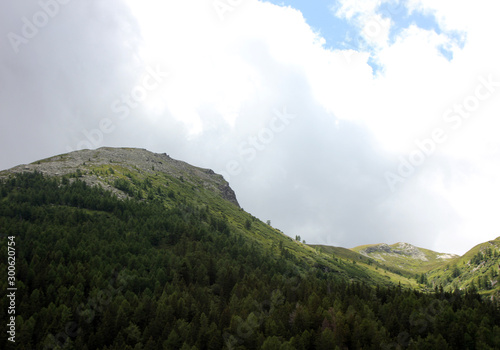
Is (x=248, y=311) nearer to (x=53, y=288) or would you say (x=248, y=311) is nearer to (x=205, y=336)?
(x=205, y=336)

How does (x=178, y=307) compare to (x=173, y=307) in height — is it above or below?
above

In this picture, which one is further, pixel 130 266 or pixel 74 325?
pixel 130 266

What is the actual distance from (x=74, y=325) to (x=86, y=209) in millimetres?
120826

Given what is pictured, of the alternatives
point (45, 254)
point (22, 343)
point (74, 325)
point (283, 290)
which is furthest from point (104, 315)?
point (283, 290)

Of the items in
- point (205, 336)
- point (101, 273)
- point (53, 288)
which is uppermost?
point (101, 273)

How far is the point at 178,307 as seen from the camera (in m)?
103

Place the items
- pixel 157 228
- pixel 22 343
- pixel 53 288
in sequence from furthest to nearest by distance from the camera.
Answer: pixel 157 228
pixel 53 288
pixel 22 343

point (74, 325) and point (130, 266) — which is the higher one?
point (130, 266)

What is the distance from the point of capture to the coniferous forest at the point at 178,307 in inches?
3408

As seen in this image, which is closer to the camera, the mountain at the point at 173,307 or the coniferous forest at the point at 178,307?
the mountain at the point at 173,307

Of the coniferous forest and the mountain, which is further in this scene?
the coniferous forest

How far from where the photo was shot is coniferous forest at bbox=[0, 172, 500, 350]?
86562mm

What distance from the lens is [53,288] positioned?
103250mm

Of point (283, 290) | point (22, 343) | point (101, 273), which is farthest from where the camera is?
point (283, 290)
